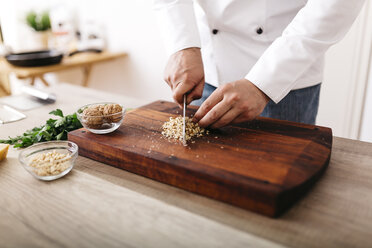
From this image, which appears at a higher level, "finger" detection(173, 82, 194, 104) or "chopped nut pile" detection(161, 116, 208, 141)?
"finger" detection(173, 82, 194, 104)

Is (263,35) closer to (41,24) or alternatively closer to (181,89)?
(181,89)

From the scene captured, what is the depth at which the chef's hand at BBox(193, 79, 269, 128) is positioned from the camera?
2.54 ft

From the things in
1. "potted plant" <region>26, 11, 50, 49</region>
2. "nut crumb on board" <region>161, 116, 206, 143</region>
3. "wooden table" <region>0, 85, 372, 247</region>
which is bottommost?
"wooden table" <region>0, 85, 372, 247</region>

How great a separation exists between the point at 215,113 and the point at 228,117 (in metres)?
0.04

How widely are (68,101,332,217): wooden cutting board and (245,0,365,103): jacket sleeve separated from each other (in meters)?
0.14

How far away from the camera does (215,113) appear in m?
0.79

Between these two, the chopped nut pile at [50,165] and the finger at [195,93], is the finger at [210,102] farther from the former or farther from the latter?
the chopped nut pile at [50,165]

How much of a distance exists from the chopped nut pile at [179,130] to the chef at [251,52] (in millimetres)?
27

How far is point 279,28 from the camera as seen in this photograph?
0.99m

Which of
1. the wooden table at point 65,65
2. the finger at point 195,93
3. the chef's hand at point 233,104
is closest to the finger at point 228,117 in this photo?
the chef's hand at point 233,104

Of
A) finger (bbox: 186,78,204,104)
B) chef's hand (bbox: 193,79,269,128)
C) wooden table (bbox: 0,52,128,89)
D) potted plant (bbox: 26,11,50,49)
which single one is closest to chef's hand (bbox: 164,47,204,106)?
A: finger (bbox: 186,78,204,104)

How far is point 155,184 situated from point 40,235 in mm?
251

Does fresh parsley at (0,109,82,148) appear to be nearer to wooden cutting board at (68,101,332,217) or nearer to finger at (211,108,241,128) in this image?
wooden cutting board at (68,101,332,217)

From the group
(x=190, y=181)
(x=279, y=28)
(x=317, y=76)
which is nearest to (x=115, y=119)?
(x=190, y=181)
